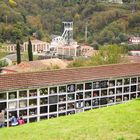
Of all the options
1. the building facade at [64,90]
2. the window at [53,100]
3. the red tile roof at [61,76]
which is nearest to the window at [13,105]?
the building facade at [64,90]

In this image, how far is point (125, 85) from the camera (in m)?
16.0

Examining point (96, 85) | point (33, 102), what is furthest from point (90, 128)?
point (96, 85)

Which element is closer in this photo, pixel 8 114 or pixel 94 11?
pixel 8 114

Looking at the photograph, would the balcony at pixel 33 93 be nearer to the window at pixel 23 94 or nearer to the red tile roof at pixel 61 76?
the window at pixel 23 94

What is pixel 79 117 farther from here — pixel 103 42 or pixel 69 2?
pixel 69 2

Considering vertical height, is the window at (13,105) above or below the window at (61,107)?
above

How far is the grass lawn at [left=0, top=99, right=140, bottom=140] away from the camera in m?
5.95

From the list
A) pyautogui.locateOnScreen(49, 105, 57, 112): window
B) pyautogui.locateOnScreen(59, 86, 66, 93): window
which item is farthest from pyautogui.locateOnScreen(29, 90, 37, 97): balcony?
pyautogui.locateOnScreen(59, 86, 66, 93): window

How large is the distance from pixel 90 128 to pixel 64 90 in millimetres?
7874

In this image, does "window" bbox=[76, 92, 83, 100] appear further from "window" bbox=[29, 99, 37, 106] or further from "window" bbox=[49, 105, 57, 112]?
"window" bbox=[29, 99, 37, 106]

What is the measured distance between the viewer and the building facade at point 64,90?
1313 centimetres

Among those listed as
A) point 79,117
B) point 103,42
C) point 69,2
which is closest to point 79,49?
point 103,42

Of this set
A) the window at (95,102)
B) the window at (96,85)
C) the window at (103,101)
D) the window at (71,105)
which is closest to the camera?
the window at (71,105)

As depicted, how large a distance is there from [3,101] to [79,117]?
592 cm
